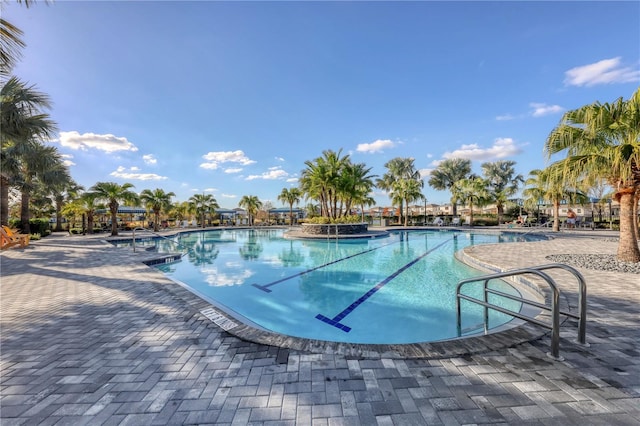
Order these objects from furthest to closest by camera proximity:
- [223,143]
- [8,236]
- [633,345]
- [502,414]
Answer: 1. [223,143]
2. [8,236]
3. [633,345]
4. [502,414]

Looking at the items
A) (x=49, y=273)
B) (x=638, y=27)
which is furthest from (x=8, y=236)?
(x=638, y=27)

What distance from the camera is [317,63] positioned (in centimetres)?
1389

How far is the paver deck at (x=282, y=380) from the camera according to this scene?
1796 mm

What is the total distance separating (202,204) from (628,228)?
111 feet

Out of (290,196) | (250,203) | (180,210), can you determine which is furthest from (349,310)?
(180,210)

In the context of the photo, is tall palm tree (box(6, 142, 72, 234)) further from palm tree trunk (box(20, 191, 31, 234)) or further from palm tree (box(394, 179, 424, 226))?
palm tree (box(394, 179, 424, 226))

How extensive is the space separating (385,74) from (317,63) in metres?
4.03

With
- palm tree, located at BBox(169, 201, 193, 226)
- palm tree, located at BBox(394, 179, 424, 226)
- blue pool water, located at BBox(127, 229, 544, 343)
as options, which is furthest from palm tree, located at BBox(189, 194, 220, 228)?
palm tree, located at BBox(394, 179, 424, 226)

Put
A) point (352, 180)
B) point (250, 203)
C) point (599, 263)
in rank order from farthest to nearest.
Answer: point (250, 203) < point (352, 180) < point (599, 263)

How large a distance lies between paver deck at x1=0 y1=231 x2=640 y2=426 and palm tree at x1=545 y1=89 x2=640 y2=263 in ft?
14.7

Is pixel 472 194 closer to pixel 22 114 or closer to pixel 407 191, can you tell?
pixel 407 191

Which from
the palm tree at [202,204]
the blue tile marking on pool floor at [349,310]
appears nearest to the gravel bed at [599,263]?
the blue tile marking on pool floor at [349,310]

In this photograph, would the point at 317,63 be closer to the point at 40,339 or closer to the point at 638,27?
the point at 638,27

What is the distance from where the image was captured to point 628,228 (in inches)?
266
